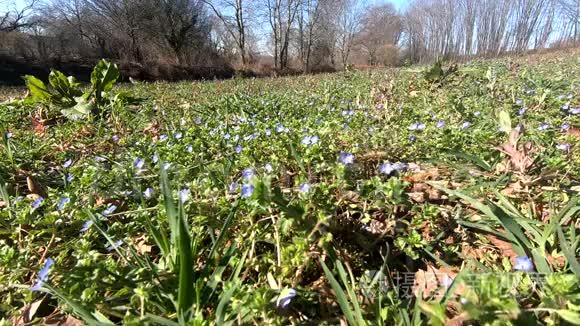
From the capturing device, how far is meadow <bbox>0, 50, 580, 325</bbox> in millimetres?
1010

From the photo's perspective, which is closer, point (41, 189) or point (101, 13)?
point (41, 189)

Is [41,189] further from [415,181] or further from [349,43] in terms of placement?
[349,43]

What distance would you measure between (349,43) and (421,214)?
44.3 meters

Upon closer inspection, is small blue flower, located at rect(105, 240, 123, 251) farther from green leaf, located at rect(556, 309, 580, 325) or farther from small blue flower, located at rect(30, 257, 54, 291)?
green leaf, located at rect(556, 309, 580, 325)

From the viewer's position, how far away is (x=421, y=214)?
1.43m

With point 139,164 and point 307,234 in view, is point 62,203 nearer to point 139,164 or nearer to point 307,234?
point 139,164

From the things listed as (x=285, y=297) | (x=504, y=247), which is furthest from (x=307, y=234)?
(x=504, y=247)

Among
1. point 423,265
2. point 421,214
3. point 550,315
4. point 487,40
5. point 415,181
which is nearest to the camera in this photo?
point 550,315

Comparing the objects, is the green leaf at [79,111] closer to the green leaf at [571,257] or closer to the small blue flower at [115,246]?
the small blue flower at [115,246]

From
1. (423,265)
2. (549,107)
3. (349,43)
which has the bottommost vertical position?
(423,265)

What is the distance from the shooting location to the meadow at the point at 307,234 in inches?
39.8

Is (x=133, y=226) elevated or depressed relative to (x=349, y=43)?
depressed

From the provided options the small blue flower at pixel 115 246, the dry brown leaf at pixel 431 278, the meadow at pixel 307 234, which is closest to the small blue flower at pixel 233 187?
the meadow at pixel 307 234

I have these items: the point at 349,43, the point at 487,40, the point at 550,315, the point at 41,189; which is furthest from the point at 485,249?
the point at 487,40
